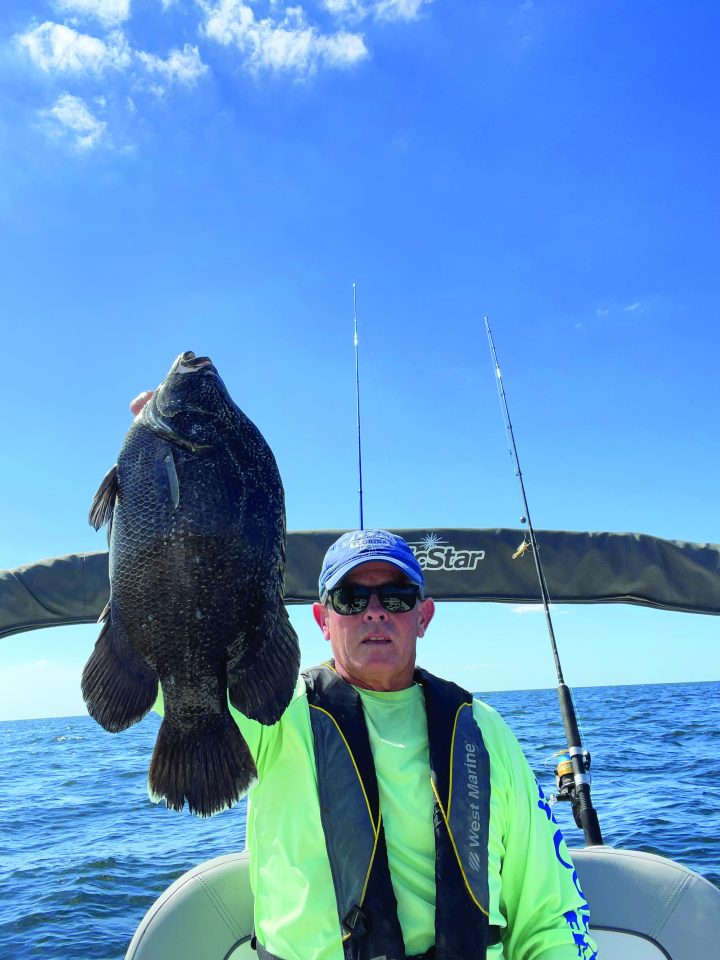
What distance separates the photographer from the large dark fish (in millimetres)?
1890

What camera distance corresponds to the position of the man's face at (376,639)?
106 inches


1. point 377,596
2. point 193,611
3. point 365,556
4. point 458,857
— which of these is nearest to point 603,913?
point 458,857

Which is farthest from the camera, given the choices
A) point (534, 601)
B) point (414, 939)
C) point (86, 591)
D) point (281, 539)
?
point (534, 601)

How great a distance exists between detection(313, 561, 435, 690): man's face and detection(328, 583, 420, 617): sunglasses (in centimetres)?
2

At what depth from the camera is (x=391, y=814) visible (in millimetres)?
2441

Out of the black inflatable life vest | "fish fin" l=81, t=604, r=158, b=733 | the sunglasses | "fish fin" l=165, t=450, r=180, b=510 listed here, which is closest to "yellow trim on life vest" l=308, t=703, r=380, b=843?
the black inflatable life vest

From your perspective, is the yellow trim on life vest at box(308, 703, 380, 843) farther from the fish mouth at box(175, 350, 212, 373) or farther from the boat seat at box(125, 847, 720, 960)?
the fish mouth at box(175, 350, 212, 373)

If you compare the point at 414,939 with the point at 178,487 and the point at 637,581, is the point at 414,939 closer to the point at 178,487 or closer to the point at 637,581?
the point at 178,487

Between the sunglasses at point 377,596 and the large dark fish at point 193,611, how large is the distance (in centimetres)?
70

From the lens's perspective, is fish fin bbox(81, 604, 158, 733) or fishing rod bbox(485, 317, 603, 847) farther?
fishing rod bbox(485, 317, 603, 847)

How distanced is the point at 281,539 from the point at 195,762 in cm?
62

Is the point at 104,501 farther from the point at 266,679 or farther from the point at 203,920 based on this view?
the point at 203,920

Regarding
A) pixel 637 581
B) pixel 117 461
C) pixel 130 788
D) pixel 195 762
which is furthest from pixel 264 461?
pixel 130 788

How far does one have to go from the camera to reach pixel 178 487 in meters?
1.97
